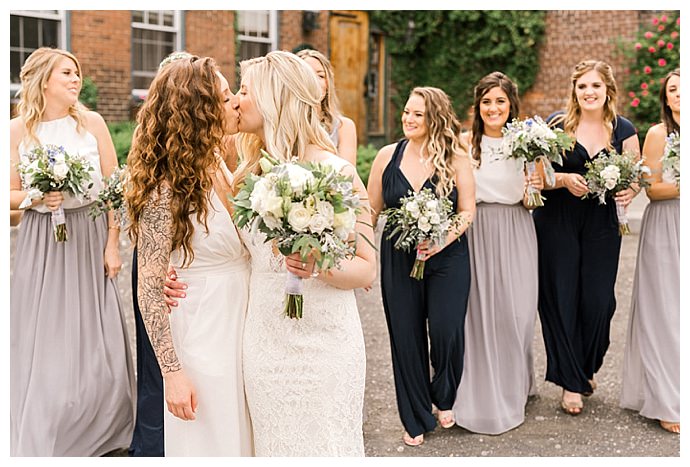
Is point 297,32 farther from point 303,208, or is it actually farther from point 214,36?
point 303,208

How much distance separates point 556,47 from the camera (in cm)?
1764

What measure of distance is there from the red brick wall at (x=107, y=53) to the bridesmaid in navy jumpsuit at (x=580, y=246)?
10633 mm

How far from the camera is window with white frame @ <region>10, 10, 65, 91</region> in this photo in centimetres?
1368

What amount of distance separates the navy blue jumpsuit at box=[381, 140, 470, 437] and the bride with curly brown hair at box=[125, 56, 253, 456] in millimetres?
2031

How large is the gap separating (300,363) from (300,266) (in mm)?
433

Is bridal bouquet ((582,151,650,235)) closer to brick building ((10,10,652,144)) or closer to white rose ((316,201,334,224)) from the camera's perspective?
white rose ((316,201,334,224))

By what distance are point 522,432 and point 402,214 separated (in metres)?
1.72

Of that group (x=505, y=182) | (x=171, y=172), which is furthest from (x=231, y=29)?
(x=171, y=172)

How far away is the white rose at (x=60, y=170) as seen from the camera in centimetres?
461

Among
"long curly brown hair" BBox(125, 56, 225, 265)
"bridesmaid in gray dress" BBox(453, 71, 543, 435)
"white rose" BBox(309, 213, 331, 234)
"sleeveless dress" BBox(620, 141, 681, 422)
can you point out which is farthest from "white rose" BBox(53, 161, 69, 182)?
"sleeveless dress" BBox(620, 141, 681, 422)

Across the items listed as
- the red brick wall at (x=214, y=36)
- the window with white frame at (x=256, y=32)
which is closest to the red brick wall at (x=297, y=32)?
the window with white frame at (x=256, y=32)

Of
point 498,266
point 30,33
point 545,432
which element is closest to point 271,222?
point 498,266

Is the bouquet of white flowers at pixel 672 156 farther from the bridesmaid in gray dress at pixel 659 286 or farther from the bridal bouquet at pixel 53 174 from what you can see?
the bridal bouquet at pixel 53 174

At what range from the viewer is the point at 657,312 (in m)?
5.69
